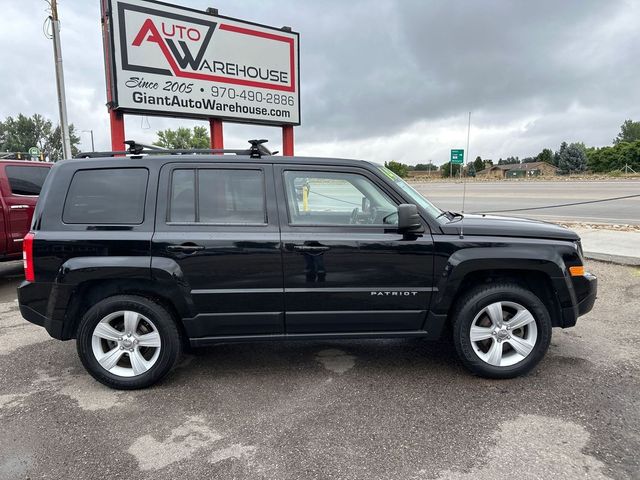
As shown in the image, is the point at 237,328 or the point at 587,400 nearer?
the point at 587,400

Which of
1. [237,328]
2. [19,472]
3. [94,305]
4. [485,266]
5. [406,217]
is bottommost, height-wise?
[19,472]

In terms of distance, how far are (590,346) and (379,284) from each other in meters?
2.34

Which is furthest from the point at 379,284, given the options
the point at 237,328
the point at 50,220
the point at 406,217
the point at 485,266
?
the point at 50,220

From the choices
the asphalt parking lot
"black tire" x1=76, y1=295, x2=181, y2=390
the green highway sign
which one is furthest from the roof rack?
the green highway sign

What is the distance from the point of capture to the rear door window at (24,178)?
6922mm

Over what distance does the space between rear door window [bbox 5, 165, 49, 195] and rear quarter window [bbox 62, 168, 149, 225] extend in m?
4.56

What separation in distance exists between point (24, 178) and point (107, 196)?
16.0 ft

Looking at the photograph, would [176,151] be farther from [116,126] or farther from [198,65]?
[198,65]

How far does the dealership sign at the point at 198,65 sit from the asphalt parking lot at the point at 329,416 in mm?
5692

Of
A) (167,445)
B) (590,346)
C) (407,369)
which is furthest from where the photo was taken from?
(590,346)

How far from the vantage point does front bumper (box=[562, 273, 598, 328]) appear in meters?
3.55

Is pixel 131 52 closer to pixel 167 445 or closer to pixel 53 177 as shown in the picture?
pixel 53 177

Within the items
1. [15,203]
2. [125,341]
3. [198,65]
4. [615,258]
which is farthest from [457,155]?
[15,203]

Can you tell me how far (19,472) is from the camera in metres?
2.51
